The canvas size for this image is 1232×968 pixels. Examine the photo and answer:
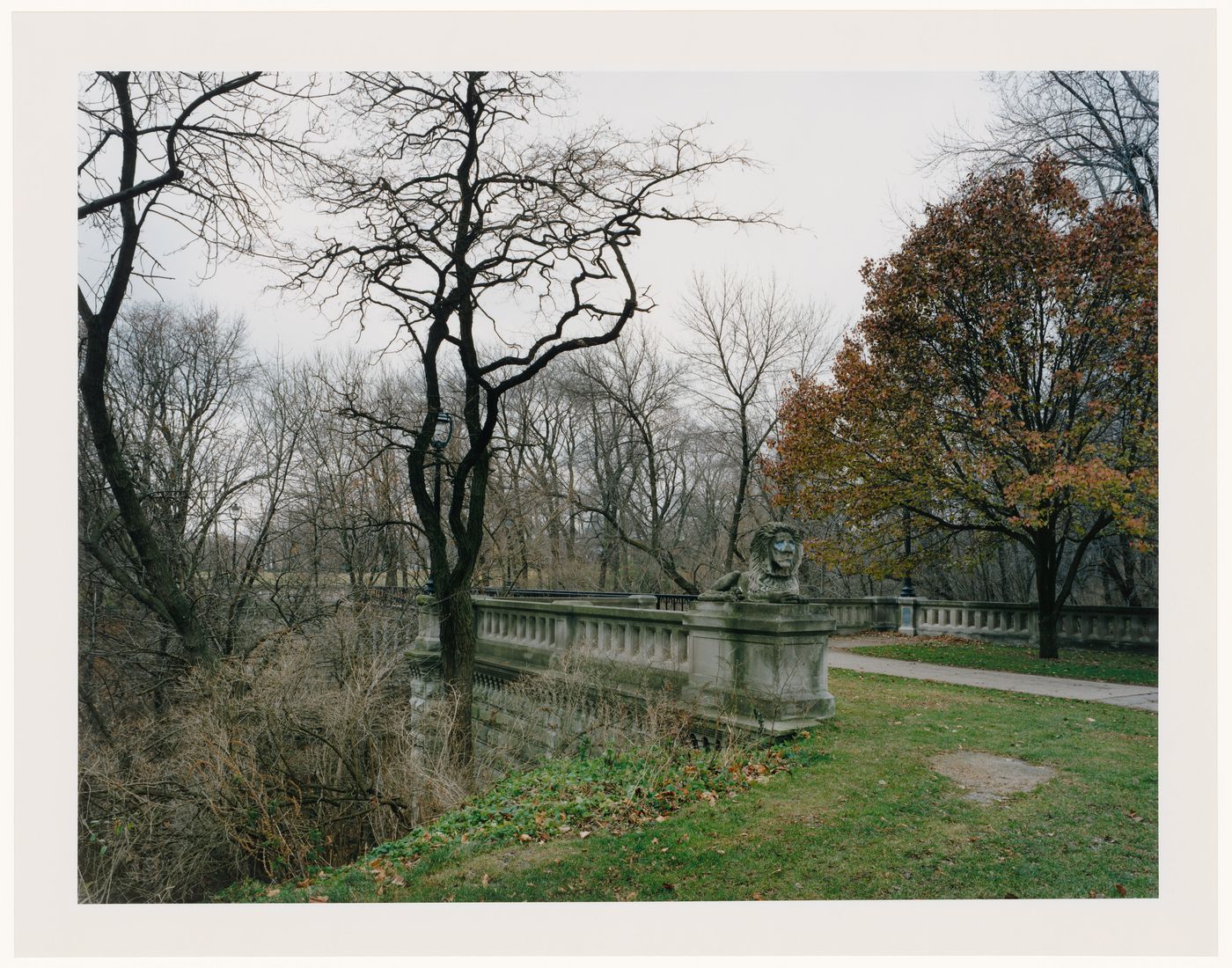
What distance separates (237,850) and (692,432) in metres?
21.1

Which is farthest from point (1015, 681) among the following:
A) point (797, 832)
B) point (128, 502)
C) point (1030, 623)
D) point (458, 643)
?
point (128, 502)

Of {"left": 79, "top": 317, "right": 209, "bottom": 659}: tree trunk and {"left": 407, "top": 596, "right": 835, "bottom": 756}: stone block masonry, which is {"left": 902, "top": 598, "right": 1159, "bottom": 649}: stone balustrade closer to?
{"left": 407, "top": 596, "right": 835, "bottom": 756}: stone block masonry

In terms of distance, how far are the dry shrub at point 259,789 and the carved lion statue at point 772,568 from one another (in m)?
3.26

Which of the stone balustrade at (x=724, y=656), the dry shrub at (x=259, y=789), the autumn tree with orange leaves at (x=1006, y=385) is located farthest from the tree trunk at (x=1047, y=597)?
the dry shrub at (x=259, y=789)

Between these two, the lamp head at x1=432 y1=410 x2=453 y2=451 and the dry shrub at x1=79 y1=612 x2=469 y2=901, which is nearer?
Answer: the dry shrub at x1=79 y1=612 x2=469 y2=901

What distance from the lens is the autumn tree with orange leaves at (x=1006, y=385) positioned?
10.7 meters

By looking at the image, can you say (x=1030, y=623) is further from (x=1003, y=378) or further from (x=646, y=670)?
(x=646, y=670)

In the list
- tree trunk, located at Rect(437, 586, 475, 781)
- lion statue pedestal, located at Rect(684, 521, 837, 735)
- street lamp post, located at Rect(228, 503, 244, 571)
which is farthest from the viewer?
street lamp post, located at Rect(228, 503, 244, 571)

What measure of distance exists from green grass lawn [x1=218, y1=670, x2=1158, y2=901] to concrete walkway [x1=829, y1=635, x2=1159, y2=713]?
2.10 meters

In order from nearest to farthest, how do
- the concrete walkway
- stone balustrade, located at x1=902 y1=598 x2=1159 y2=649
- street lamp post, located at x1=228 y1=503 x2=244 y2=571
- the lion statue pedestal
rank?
the lion statue pedestal → the concrete walkway → stone balustrade, located at x1=902 y1=598 x2=1159 y2=649 → street lamp post, located at x1=228 y1=503 x2=244 y2=571

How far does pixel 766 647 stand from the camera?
22.4ft

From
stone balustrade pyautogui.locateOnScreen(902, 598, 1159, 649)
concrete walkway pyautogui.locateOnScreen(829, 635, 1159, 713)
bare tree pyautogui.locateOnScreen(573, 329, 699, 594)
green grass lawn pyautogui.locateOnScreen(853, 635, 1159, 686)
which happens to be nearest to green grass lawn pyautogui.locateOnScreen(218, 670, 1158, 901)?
concrete walkway pyautogui.locateOnScreen(829, 635, 1159, 713)

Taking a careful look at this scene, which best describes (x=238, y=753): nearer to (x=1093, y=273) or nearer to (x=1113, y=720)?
(x=1113, y=720)

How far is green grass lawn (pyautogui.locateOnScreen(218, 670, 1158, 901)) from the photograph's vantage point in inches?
181
